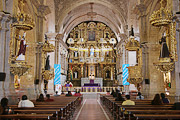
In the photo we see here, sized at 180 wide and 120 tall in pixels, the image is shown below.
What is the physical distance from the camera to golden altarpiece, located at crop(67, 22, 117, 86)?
29125 mm

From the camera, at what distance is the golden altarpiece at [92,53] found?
1147 inches

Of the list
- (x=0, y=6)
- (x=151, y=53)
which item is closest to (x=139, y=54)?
(x=151, y=53)

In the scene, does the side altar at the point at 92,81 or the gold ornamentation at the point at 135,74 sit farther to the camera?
the side altar at the point at 92,81

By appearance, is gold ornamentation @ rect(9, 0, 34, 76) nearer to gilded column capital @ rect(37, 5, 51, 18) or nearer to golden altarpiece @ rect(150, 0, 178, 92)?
gilded column capital @ rect(37, 5, 51, 18)

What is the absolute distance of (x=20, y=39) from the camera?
9.09m

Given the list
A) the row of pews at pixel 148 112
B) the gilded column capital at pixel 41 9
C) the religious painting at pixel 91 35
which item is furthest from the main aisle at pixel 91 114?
the religious painting at pixel 91 35

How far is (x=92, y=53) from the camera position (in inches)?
1158

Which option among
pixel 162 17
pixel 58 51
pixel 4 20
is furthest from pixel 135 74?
pixel 58 51

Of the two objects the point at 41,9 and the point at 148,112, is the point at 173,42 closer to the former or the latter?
the point at 148,112

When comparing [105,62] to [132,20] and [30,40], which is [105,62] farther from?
[30,40]

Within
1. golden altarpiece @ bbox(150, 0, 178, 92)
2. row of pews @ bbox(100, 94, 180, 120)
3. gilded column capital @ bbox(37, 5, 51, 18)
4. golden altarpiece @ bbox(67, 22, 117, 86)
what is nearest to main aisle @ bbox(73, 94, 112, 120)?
row of pews @ bbox(100, 94, 180, 120)

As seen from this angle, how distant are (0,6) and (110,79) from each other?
72.7ft

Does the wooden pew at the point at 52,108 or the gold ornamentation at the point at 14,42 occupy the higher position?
the gold ornamentation at the point at 14,42

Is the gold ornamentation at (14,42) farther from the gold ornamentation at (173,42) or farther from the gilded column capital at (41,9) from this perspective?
the gold ornamentation at (173,42)
